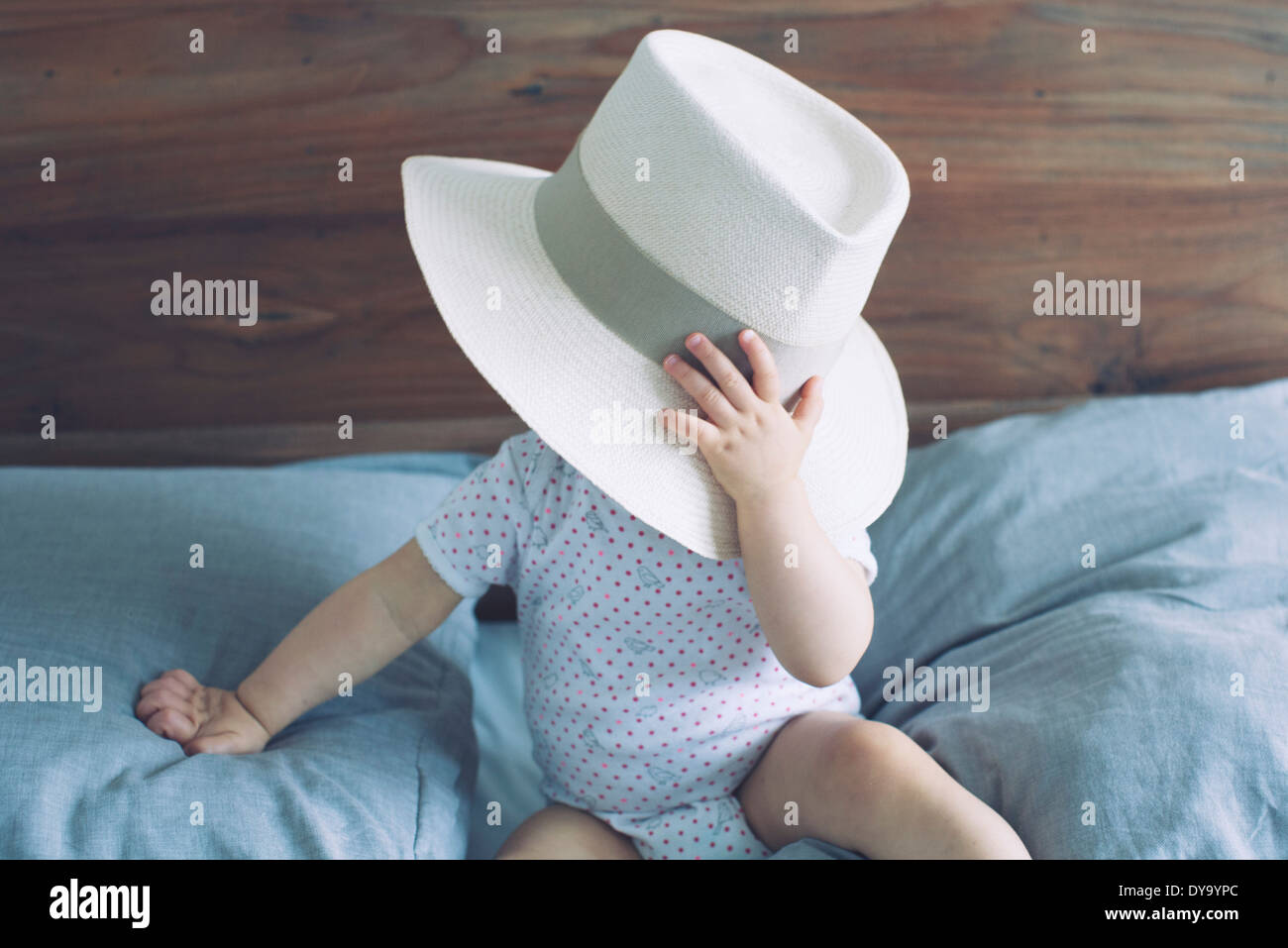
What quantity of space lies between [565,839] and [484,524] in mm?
283

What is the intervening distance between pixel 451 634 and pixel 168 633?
0.96 ft

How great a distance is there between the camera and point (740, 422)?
75 cm

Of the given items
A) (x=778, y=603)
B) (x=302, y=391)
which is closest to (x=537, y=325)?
(x=778, y=603)

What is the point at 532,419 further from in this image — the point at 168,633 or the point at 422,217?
the point at 168,633

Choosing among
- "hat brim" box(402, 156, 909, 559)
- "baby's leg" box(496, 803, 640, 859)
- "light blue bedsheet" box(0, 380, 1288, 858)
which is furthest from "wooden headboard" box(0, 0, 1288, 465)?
"baby's leg" box(496, 803, 640, 859)

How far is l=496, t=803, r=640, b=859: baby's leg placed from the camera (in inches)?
35.2

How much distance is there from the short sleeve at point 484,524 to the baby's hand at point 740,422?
0.64ft

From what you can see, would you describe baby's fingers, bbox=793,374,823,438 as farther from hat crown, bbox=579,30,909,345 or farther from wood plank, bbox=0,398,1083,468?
wood plank, bbox=0,398,1083,468

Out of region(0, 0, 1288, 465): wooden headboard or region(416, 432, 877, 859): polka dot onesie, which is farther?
region(0, 0, 1288, 465): wooden headboard

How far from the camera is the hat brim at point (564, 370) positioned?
2.46 feet

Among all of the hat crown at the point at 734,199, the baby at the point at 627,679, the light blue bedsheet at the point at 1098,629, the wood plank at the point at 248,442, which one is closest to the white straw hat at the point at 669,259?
the hat crown at the point at 734,199

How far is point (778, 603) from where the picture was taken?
787 millimetres

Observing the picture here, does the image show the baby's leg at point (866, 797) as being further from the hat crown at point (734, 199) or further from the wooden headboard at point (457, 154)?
the wooden headboard at point (457, 154)

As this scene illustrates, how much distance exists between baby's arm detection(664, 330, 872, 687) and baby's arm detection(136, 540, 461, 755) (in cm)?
30
